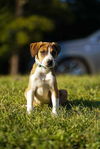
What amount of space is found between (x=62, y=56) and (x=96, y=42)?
1.12 metres

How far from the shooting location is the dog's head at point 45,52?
563cm

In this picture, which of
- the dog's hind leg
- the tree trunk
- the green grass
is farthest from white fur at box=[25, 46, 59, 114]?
the tree trunk

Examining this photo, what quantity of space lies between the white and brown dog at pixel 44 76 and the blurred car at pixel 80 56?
→ 24.5ft

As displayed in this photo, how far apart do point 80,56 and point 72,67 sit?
1.68ft

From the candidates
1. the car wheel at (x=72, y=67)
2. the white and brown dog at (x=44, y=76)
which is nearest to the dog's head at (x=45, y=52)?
the white and brown dog at (x=44, y=76)

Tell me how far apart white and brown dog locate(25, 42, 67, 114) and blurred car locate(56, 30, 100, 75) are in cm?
746

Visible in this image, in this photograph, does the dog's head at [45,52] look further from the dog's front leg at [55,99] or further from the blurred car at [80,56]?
the blurred car at [80,56]

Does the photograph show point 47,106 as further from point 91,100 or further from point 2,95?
point 91,100

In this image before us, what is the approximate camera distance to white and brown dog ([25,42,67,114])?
5660 millimetres

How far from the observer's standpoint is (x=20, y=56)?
15383mm

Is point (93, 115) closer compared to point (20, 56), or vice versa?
point (93, 115)

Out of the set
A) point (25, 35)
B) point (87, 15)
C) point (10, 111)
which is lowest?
point (10, 111)

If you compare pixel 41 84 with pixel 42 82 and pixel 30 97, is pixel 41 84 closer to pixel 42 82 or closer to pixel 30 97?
pixel 42 82

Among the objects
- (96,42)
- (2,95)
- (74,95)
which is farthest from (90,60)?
(2,95)
